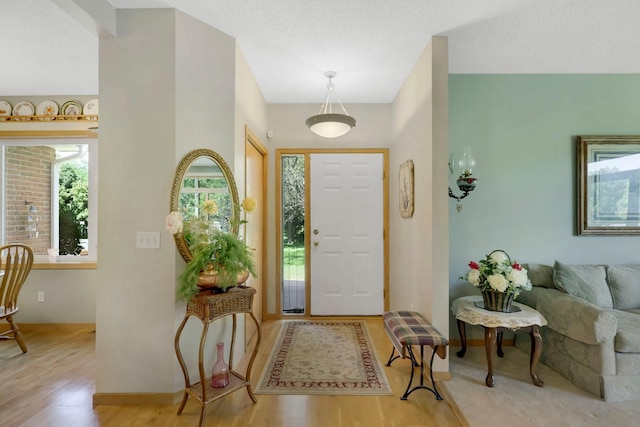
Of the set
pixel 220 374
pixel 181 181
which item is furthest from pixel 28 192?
pixel 220 374

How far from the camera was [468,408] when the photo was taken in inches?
84.0

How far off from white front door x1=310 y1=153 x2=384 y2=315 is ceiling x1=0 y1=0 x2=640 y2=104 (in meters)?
1.04

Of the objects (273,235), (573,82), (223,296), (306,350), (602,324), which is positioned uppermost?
(573,82)

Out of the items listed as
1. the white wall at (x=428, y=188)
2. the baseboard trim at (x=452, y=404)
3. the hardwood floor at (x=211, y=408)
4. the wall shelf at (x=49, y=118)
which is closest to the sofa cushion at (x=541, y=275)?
the white wall at (x=428, y=188)

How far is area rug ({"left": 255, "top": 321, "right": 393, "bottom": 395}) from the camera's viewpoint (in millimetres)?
2400

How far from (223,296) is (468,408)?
1.78 meters

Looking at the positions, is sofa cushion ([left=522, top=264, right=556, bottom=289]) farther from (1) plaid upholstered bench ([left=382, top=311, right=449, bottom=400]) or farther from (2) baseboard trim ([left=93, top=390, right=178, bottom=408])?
(2) baseboard trim ([left=93, top=390, right=178, bottom=408])

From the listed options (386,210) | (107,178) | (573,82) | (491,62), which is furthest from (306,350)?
(573,82)

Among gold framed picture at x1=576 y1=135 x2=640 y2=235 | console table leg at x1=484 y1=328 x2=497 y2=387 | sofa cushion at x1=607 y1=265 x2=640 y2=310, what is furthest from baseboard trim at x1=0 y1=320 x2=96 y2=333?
gold framed picture at x1=576 y1=135 x2=640 y2=235

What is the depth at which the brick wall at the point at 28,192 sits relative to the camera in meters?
3.65

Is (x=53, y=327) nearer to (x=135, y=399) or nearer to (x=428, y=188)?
(x=135, y=399)

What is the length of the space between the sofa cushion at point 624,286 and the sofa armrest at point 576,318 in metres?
0.62

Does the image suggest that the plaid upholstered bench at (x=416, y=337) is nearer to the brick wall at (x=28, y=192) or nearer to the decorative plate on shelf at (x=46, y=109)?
the brick wall at (x=28, y=192)

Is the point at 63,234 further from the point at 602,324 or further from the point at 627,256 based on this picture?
the point at 627,256
